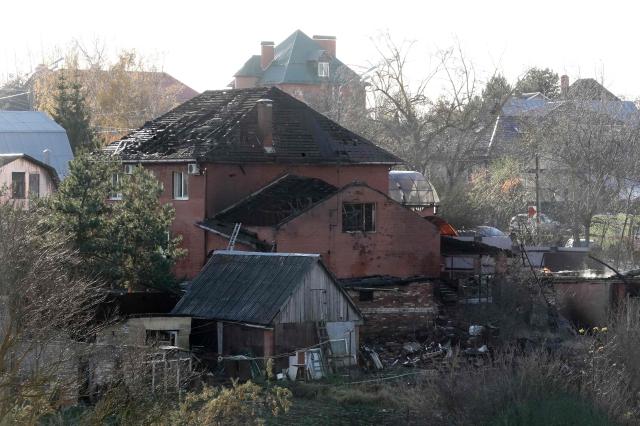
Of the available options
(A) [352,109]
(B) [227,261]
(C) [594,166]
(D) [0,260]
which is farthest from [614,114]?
(D) [0,260]

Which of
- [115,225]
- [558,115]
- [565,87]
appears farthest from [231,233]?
[565,87]

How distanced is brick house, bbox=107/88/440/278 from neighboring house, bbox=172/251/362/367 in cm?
332

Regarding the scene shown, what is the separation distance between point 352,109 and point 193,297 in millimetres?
A: 36271

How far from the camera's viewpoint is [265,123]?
1687 inches

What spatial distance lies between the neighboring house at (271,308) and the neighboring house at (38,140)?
2579cm

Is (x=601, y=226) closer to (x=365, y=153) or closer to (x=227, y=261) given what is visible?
(x=365, y=153)

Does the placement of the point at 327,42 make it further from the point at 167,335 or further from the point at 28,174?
the point at 167,335

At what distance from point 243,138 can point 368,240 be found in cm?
641

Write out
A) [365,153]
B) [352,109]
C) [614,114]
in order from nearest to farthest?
[365,153]
[614,114]
[352,109]

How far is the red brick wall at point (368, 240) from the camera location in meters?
37.1

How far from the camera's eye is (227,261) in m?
34.6

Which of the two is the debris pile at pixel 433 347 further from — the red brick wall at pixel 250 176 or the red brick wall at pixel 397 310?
the red brick wall at pixel 250 176

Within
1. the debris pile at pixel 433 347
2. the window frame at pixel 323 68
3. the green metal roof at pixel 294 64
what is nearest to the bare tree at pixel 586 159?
the debris pile at pixel 433 347

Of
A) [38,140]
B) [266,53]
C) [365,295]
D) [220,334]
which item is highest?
[266,53]
